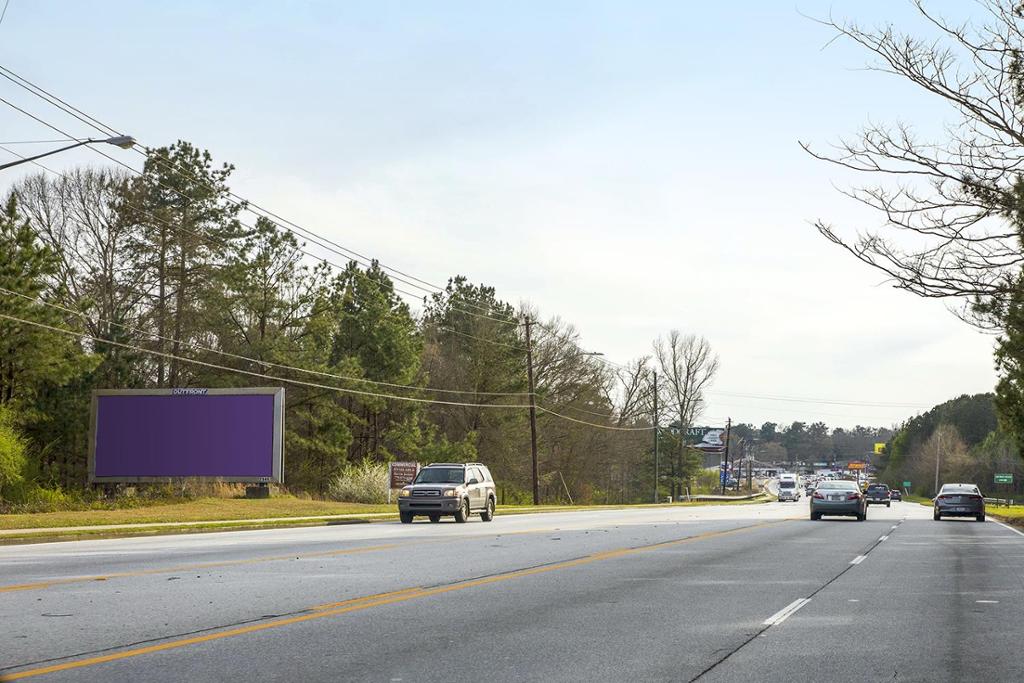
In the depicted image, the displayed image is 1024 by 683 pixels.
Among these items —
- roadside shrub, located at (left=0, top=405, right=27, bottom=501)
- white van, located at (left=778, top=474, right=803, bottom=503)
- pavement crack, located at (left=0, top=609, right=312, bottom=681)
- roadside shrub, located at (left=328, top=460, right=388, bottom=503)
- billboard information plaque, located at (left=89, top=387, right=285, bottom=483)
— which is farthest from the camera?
white van, located at (left=778, top=474, right=803, bottom=503)

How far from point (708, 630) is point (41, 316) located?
36.3 m

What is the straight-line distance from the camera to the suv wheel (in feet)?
111

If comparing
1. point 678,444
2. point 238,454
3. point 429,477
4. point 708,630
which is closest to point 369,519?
point 429,477

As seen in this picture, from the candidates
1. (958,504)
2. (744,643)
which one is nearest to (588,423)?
(958,504)

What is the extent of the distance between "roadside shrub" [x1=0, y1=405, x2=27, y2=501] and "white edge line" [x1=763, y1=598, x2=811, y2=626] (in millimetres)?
30083

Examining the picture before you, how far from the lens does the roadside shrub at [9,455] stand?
119 ft

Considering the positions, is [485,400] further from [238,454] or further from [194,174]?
[238,454]

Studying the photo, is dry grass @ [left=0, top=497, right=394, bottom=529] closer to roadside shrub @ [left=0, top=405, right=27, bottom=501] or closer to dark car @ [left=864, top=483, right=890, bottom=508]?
roadside shrub @ [left=0, top=405, right=27, bottom=501]

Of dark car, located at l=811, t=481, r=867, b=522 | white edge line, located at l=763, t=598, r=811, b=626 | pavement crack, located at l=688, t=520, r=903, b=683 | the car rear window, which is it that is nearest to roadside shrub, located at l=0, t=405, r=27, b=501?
dark car, located at l=811, t=481, r=867, b=522

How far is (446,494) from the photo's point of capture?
33.5m

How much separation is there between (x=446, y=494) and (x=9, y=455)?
14.5 metres

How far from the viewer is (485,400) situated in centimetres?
7781

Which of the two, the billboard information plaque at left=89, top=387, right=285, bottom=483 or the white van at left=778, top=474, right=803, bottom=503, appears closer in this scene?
the billboard information plaque at left=89, top=387, right=285, bottom=483

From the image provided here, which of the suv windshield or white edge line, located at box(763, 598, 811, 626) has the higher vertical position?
the suv windshield
